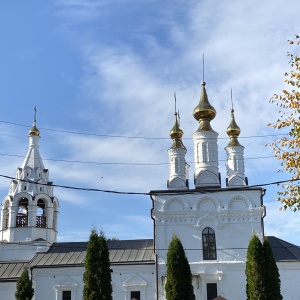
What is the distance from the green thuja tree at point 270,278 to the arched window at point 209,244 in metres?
3.20

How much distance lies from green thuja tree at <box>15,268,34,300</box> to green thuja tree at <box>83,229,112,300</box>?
3969 millimetres

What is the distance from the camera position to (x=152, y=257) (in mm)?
22484

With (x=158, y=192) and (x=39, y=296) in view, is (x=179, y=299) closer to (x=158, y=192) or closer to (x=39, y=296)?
(x=158, y=192)

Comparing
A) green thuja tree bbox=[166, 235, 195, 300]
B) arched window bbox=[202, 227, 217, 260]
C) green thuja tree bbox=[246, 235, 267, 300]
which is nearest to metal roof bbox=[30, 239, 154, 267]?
arched window bbox=[202, 227, 217, 260]

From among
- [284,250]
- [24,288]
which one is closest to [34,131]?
[24,288]

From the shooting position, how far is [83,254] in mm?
23953

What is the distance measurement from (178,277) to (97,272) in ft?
9.62

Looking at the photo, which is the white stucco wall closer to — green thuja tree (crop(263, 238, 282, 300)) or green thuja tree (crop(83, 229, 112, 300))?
green thuja tree (crop(83, 229, 112, 300))

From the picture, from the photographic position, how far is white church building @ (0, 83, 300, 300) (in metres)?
21.5

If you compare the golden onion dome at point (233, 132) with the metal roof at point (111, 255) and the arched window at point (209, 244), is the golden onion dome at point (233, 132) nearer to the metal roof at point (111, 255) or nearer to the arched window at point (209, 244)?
the arched window at point (209, 244)

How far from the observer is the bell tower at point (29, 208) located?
24.9 m

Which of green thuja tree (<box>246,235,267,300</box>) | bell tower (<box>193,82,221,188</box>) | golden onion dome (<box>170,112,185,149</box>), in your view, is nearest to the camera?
green thuja tree (<box>246,235,267,300</box>)

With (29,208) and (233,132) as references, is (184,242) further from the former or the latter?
(29,208)

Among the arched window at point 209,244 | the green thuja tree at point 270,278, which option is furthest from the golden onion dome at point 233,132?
the green thuja tree at point 270,278
